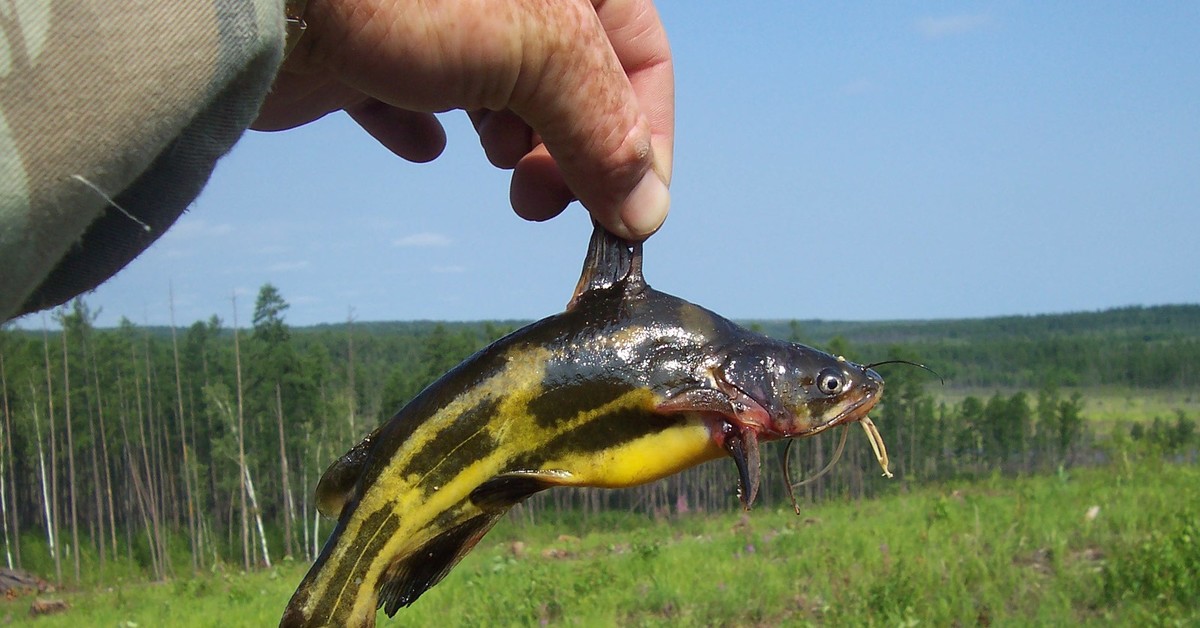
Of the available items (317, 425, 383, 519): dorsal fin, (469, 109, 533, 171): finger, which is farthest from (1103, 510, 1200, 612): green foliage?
(317, 425, 383, 519): dorsal fin

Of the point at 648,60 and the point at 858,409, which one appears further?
the point at 648,60

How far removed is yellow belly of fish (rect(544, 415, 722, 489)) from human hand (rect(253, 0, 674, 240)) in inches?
22.5

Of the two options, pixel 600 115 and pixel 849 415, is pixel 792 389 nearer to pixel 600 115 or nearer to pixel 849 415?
pixel 849 415

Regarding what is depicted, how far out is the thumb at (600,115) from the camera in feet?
7.09

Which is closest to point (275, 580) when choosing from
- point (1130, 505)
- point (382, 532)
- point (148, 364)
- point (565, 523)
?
point (1130, 505)

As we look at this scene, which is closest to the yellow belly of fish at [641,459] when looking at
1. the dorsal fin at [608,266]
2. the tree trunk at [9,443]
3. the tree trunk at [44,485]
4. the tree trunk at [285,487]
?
the dorsal fin at [608,266]

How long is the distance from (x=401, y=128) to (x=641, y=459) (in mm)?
1492

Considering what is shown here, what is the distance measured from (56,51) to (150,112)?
15 cm

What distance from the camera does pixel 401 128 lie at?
2973mm

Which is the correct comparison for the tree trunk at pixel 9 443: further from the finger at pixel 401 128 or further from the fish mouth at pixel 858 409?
the fish mouth at pixel 858 409

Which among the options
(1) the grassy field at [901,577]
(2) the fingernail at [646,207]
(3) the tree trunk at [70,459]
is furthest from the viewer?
(3) the tree trunk at [70,459]

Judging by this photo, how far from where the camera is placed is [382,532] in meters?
2.03

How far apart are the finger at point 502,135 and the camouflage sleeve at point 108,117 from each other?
1.29m

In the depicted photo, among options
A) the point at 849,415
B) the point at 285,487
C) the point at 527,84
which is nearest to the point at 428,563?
the point at 849,415
